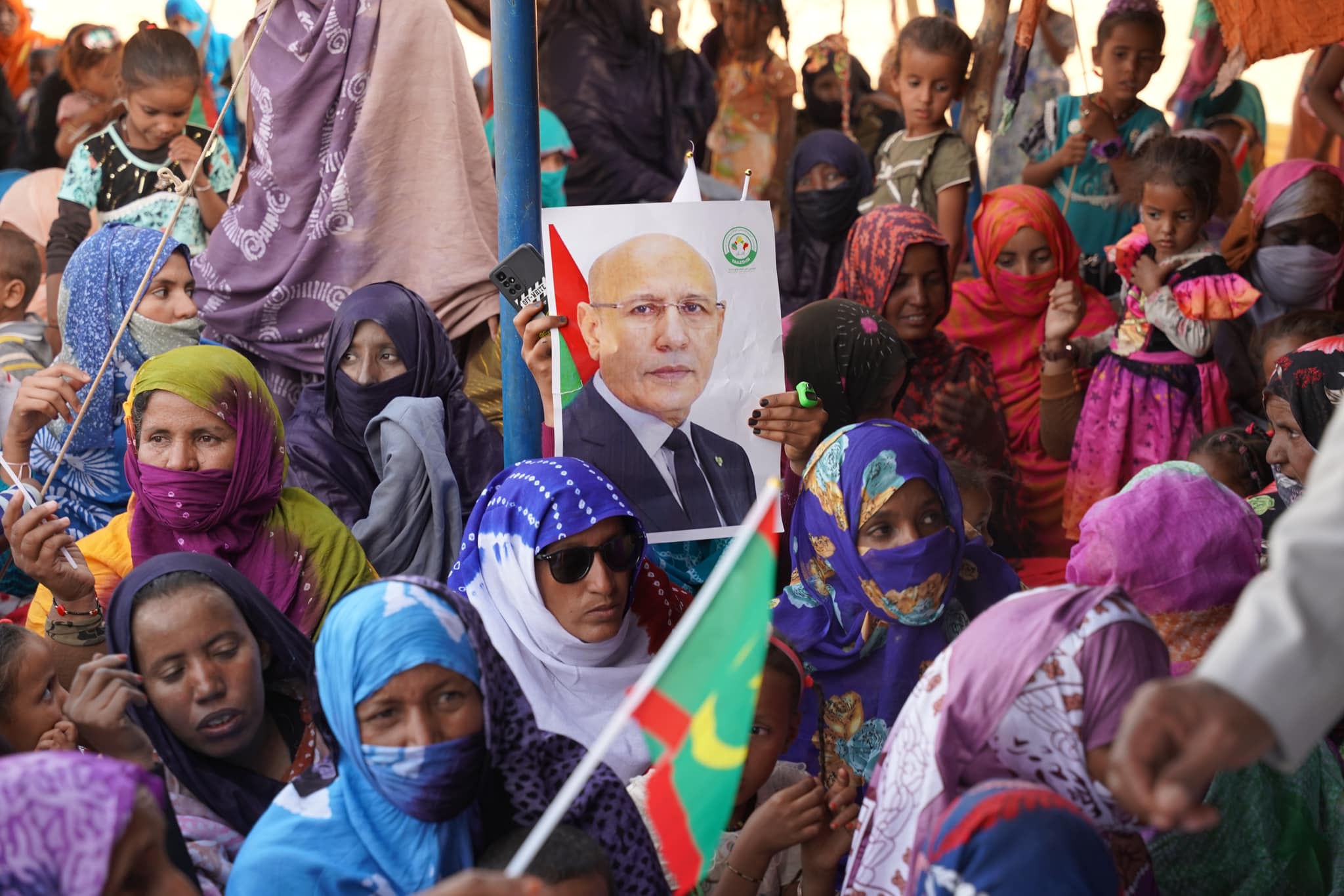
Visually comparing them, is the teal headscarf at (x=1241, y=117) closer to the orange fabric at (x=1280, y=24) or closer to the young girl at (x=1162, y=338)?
the young girl at (x=1162, y=338)

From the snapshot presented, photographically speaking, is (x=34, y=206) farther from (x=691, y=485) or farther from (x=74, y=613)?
(x=691, y=485)

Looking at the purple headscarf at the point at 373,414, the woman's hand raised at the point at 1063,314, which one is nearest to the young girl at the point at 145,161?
the purple headscarf at the point at 373,414

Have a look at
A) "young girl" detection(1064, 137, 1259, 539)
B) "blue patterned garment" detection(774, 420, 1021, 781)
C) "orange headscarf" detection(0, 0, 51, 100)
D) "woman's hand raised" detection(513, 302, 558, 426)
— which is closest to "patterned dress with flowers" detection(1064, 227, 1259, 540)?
"young girl" detection(1064, 137, 1259, 539)

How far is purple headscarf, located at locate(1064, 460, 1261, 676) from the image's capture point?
2.61 m

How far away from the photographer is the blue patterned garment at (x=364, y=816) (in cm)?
203

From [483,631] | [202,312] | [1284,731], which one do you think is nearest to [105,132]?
[202,312]

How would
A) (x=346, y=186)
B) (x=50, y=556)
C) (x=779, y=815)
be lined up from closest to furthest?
(x=779, y=815) → (x=50, y=556) → (x=346, y=186)

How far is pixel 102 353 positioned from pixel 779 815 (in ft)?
9.50

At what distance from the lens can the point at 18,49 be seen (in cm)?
710

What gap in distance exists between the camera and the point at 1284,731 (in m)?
1.39

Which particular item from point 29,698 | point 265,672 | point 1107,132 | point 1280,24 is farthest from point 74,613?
point 1107,132

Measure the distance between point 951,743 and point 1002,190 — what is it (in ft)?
11.3

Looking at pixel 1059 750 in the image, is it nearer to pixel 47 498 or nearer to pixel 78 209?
pixel 47 498

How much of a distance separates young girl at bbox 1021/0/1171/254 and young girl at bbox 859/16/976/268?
1.23ft
